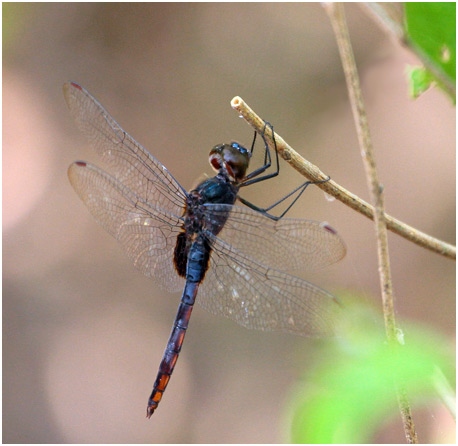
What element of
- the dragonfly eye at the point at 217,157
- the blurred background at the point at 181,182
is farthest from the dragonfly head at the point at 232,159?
the blurred background at the point at 181,182

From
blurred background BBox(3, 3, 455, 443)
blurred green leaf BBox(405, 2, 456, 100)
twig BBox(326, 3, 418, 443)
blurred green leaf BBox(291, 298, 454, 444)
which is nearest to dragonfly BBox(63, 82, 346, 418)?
twig BBox(326, 3, 418, 443)

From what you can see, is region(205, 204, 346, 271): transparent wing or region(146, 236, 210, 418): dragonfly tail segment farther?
region(146, 236, 210, 418): dragonfly tail segment

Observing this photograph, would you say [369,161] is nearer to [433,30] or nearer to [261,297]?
[433,30]

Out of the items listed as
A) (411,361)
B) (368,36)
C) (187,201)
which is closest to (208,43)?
(368,36)

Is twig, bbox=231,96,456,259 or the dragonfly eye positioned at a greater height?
the dragonfly eye

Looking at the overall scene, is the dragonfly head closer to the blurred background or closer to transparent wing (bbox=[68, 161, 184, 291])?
transparent wing (bbox=[68, 161, 184, 291])

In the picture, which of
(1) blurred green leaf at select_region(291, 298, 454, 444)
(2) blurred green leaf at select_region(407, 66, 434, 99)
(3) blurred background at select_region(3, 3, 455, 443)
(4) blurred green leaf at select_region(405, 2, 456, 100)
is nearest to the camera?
(1) blurred green leaf at select_region(291, 298, 454, 444)
